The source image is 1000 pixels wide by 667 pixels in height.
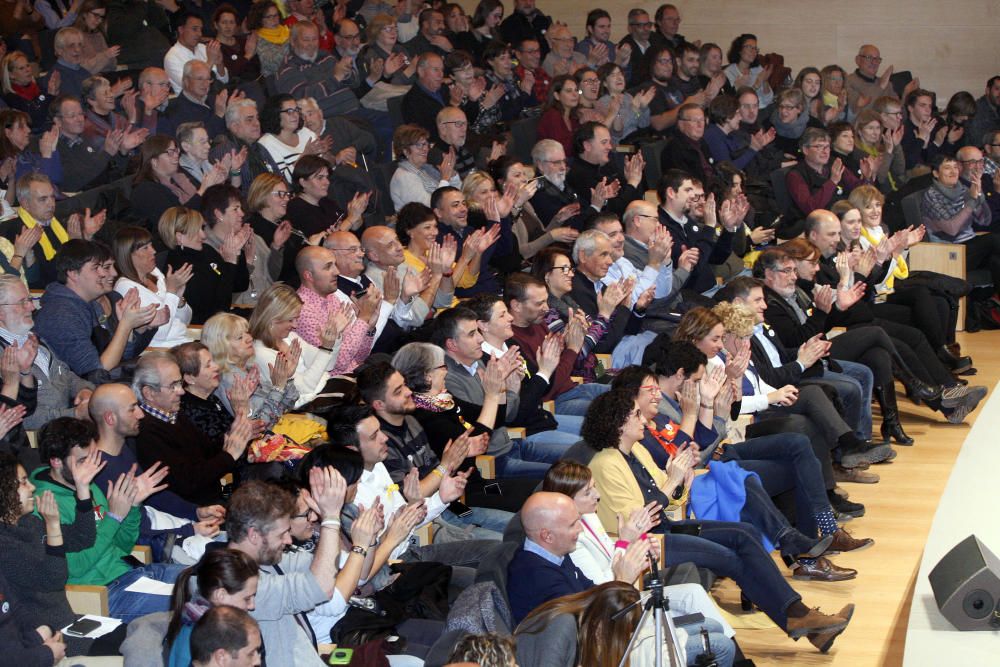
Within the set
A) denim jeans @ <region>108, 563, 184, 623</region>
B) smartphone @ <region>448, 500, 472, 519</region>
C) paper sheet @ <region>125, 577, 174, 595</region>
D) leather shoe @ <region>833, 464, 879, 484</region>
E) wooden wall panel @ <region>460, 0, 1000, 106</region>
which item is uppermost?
wooden wall panel @ <region>460, 0, 1000, 106</region>

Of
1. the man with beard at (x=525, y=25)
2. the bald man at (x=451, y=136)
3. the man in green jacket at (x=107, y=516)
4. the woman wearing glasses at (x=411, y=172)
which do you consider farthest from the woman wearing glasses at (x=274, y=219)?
the man with beard at (x=525, y=25)

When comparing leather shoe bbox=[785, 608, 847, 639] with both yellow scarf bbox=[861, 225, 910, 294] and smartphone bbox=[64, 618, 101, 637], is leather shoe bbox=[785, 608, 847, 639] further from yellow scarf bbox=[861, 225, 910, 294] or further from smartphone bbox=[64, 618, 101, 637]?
yellow scarf bbox=[861, 225, 910, 294]

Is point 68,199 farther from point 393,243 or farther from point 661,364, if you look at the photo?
point 661,364

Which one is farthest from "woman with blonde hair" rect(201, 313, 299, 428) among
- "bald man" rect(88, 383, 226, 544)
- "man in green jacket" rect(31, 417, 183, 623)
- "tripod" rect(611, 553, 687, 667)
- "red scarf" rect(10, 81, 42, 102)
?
"red scarf" rect(10, 81, 42, 102)

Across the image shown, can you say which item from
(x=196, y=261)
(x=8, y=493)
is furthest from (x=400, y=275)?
(x=8, y=493)

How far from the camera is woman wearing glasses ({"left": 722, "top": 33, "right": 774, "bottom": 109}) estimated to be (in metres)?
10.8

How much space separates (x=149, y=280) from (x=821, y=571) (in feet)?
9.38

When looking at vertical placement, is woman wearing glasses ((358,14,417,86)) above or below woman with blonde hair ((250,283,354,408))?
above

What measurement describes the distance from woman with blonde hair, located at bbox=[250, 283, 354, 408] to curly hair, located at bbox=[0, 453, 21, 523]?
5.09 ft

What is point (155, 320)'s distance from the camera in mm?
5562

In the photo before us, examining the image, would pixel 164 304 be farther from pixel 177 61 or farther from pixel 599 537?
pixel 177 61

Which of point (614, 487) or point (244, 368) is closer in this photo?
point (614, 487)

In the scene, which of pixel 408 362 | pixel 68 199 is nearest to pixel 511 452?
pixel 408 362

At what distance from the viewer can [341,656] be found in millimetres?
3828
